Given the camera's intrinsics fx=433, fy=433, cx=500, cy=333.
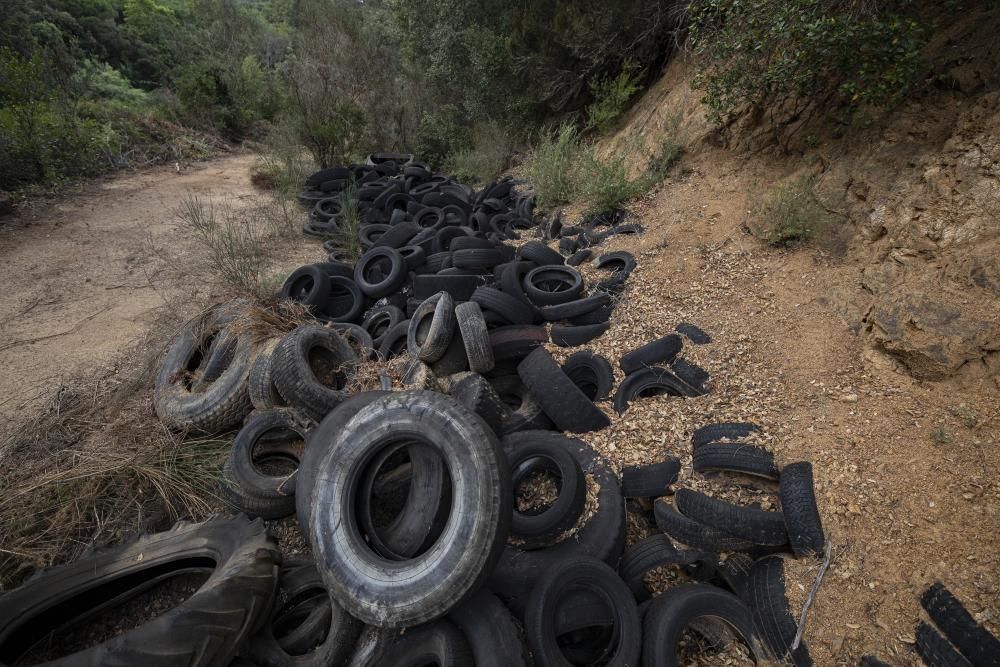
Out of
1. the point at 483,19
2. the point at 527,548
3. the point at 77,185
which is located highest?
the point at 483,19

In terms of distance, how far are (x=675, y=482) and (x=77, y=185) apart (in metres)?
14.4

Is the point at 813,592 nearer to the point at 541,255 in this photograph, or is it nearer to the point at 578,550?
the point at 578,550

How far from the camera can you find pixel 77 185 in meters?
10.4

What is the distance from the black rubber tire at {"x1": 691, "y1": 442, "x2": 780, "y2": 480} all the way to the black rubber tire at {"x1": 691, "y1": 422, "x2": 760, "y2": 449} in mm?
63

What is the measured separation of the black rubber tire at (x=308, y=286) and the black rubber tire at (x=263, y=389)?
1.54 m

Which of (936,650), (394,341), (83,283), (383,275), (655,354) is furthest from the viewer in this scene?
(83,283)

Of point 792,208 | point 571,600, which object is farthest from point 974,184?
point 571,600

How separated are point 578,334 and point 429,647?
9.25 ft

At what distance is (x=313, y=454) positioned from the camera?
9.12ft

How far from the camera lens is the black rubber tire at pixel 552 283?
181 inches

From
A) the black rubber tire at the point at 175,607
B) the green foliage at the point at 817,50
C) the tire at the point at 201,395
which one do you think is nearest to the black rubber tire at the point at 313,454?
the black rubber tire at the point at 175,607

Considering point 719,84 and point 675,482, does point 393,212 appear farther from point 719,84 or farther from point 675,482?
point 675,482

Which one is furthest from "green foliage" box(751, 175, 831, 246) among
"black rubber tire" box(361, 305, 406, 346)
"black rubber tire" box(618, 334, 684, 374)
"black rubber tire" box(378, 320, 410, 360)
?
"black rubber tire" box(361, 305, 406, 346)

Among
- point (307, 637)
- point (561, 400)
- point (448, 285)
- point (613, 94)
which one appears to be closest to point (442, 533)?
point (307, 637)
